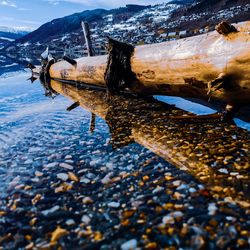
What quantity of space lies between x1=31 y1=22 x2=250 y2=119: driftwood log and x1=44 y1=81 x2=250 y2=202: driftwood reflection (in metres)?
0.61

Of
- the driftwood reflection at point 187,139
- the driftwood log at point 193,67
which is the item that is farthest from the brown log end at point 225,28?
the driftwood reflection at point 187,139

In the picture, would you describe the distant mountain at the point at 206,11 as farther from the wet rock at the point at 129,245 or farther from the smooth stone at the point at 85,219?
the wet rock at the point at 129,245

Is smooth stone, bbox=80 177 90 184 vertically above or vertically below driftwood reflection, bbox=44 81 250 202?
below

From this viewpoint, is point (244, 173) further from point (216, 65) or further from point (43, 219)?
point (43, 219)

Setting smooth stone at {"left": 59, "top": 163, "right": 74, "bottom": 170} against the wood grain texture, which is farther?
the wood grain texture

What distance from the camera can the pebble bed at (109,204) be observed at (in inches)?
114

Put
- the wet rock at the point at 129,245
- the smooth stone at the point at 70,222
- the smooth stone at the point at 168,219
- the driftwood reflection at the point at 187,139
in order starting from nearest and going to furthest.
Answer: the wet rock at the point at 129,245
the smooth stone at the point at 168,219
the smooth stone at the point at 70,222
the driftwood reflection at the point at 187,139

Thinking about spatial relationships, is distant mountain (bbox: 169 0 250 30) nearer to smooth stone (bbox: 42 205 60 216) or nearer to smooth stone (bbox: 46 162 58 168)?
smooth stone (bbox: 46 162 58 168)

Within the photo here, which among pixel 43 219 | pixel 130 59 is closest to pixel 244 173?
pixel 43 219

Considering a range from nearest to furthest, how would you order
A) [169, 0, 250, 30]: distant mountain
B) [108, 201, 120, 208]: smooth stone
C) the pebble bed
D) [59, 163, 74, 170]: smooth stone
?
the pebble bed, [108, 201, 120, 208]: smooth stone, [59, 163, 74, 170]: smooth stone, [169, 0, 250, 30]: distant mountain

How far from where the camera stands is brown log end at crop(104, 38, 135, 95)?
25.6 feet

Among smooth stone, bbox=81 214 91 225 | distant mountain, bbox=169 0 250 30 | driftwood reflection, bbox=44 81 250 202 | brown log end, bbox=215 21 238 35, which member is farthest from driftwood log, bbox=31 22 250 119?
distant mountain, bbox=169 0 250 30

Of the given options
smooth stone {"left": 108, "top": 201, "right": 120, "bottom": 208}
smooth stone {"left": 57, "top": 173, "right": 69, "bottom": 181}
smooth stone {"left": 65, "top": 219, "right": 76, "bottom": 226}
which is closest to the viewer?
smooth stone {"left": 65, "top": 219, "right": 76, "bottom": 226}

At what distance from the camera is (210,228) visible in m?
2.93
